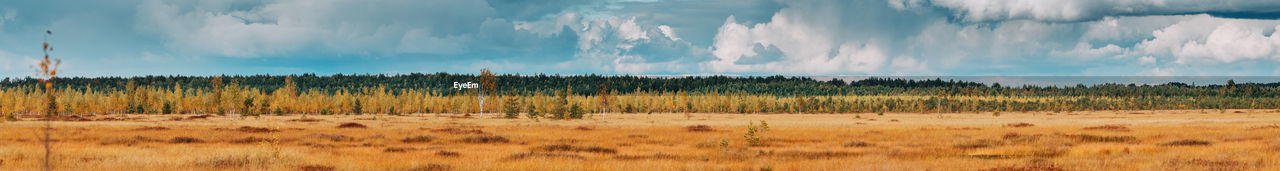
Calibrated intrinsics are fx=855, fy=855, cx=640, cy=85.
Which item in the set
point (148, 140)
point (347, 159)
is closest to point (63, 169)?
point (347, 159)

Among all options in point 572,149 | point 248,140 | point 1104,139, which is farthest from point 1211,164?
point 248,140

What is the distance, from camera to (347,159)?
25.2 metres

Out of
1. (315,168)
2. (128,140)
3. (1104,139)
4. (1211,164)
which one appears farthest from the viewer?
(128,140)

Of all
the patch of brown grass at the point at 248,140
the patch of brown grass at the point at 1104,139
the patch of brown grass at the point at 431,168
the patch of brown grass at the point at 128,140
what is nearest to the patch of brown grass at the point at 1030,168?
the patch of brown grass at the point at 431,168

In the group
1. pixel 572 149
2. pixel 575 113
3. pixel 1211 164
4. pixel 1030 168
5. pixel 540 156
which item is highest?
pixel 1211 164

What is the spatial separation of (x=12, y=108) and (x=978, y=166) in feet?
660

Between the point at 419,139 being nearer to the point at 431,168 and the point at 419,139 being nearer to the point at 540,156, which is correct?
the point at 540,156

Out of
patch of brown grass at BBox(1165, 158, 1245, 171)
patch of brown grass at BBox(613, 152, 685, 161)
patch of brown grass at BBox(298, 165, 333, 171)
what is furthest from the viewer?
patch of brown grass at BBox(613, 152, 685, 161)

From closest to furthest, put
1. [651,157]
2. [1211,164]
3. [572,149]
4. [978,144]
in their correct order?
[1211,164] → [651,157] → [572,149] → [978,144]

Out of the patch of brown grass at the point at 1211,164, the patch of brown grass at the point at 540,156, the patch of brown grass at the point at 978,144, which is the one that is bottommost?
the patch of brown grass at the point at 540,156

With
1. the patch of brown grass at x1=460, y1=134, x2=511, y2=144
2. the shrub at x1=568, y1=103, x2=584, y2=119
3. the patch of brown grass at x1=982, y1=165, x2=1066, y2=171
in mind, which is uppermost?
the patch of brown grass at x1=982, y1=165, x2=1066, y2=171

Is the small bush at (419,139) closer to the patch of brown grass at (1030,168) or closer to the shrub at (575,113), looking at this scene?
the patch of brown grass at (1030,168)

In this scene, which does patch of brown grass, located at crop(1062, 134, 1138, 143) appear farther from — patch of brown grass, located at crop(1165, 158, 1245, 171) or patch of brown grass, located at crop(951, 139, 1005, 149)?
patch of brown grass, located at crop(1165, 158, 1245, 171)

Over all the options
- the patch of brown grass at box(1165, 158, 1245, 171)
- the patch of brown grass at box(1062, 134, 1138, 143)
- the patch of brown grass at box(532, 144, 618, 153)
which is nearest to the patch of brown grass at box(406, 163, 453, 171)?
the patch of brown grass at box(532, 144, 618, 153)
